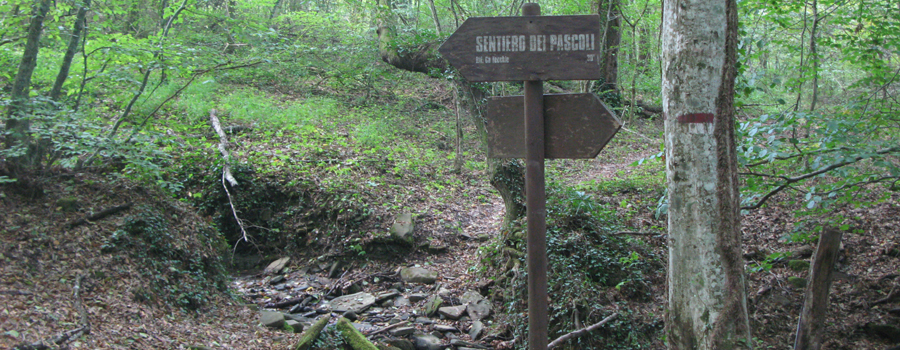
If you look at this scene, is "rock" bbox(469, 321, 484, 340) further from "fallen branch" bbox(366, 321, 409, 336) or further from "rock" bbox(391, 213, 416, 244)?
"rock" bbox(391, 213, 416, 244)

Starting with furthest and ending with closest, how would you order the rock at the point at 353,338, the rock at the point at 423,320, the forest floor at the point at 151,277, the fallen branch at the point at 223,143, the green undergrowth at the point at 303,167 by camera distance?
1. the fallen branch at the point at 223,143
2. the green undergrowth at the point at 303,167
3. the rock at the point at 423,320
4. the rock at the point at 353,338
5. the forest floor at the point at 151,277

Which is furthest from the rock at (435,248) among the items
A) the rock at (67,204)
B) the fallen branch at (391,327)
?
the rock at (67,204)

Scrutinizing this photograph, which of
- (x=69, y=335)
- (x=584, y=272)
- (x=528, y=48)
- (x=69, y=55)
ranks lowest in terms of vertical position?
(x=584, y=272)

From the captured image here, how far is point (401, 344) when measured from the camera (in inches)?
205

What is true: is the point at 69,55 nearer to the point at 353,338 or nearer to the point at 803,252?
the point at 353,338

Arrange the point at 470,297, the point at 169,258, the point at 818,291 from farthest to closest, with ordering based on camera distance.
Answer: the point at 470,297
the point at 169,258
the point at 818,291

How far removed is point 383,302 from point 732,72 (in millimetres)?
5261

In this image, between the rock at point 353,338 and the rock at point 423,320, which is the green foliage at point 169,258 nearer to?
the rock at point 353,338

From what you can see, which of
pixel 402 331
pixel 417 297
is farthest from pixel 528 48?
pixel 417 297

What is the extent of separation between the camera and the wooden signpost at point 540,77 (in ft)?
8.78

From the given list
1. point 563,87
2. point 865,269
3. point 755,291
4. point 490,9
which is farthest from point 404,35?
point 865,269

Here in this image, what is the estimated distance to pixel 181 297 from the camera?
5.34m

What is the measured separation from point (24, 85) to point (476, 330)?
5.64m

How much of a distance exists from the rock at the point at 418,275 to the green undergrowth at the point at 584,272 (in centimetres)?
82
